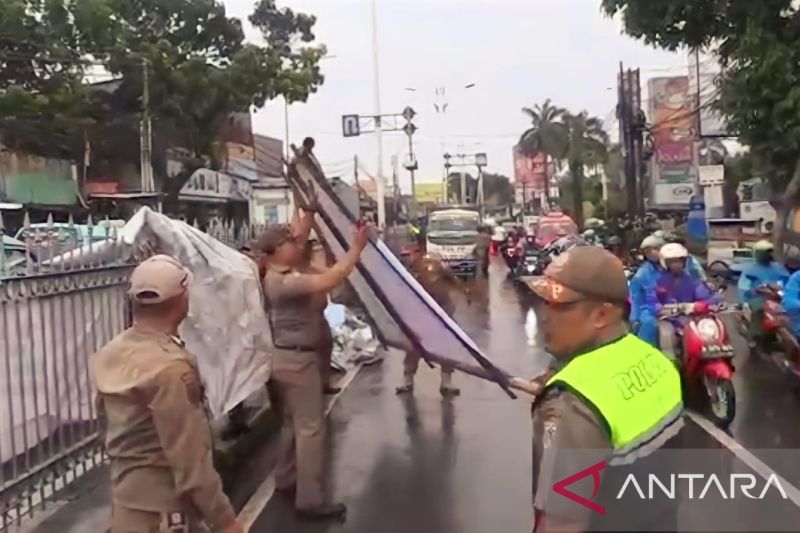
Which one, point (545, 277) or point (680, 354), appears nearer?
point (545, 277)

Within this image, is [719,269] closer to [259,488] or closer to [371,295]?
[371,295]

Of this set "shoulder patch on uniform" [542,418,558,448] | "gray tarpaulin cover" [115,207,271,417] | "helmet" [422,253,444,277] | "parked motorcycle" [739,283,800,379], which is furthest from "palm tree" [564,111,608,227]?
"shoulder patch on uniform" [542,418,558,448]

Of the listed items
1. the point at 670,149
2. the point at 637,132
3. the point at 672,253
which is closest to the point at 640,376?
the point at 672,253

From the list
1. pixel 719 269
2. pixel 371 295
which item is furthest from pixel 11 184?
pixel 371 295

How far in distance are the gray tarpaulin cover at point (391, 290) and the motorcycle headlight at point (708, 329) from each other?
198 cm

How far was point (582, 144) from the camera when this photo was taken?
6481 cm

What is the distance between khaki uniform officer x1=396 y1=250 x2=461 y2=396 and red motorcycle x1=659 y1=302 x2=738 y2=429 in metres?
2.10

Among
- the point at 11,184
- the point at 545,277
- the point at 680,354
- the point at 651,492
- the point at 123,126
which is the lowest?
the point at 680,354

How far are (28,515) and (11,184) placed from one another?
17.8 meters

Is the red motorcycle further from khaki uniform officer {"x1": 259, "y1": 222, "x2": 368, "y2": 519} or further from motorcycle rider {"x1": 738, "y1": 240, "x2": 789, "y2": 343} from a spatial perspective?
khaki uniform officer {"x1": 259, "y1": 222, "x2": 368, "y2": 519}

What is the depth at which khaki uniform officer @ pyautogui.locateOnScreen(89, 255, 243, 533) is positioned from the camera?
9.18 feet

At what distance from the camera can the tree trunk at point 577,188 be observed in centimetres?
5734

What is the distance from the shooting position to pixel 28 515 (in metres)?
4.97

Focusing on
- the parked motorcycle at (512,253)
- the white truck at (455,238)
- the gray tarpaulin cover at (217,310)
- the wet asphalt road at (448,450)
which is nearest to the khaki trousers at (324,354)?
the gray tarpaulin cover at (217,310)
